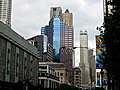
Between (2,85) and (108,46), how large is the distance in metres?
25.4

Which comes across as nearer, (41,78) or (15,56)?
(15,56)

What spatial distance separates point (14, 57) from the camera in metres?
62.2

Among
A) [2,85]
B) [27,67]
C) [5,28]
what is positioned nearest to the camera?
[2,85]

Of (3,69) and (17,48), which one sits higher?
(17,48)

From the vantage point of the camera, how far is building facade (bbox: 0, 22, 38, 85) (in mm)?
53831

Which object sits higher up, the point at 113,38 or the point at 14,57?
the point at 14,57

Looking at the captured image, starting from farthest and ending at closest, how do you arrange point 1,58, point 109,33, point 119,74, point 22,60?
point 22,60
point 1,58
point 119,74
point 109,33

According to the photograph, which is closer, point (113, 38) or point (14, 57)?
point (113, 38)

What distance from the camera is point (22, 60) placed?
70000 millimetres

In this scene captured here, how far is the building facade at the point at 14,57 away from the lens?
5383 cm

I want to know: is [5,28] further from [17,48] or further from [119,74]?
[119,74]

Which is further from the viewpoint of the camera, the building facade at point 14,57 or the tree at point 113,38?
the building facade at point 14,57

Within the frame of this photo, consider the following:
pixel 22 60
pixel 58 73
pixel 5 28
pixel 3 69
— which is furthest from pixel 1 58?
pixel 58 73

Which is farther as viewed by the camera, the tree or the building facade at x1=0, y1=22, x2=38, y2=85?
the building facade at x1=0, y1=22, x2=38, y2=85
